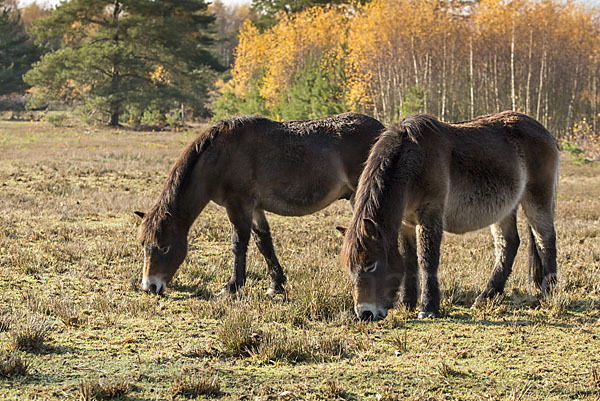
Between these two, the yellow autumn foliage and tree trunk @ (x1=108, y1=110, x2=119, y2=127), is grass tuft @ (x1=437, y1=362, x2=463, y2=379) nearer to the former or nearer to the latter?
the yellow autumn foliage

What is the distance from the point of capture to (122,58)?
37562 mm

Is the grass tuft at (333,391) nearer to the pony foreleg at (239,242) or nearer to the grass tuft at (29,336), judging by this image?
the grass tuft at (29,336)

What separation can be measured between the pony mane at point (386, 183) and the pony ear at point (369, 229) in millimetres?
36

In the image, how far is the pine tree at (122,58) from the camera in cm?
3738

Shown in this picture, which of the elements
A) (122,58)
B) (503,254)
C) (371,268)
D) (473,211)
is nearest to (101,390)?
(371,268)

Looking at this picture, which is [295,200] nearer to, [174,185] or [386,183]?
[174,185]

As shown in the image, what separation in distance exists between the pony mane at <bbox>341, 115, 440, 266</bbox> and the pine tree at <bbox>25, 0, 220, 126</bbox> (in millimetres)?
34917

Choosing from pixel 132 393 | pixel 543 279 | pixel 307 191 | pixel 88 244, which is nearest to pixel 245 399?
pixel 132 393

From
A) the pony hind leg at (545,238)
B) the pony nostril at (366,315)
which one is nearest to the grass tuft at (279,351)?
the pony nostril at (366,315)

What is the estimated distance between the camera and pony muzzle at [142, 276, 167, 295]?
21.4ft

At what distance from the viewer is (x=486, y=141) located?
249 inches

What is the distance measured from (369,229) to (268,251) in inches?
99.0

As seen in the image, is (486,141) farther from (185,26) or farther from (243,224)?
(185,26)

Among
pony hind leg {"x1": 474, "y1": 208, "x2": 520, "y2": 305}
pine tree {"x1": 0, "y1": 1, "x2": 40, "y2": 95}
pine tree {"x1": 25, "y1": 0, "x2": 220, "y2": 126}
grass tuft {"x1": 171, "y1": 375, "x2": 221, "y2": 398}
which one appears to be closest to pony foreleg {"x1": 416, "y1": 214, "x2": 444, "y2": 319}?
pony hind leg {"x1": 474, "y1": 208, "x2": 520, "y2": 305}
